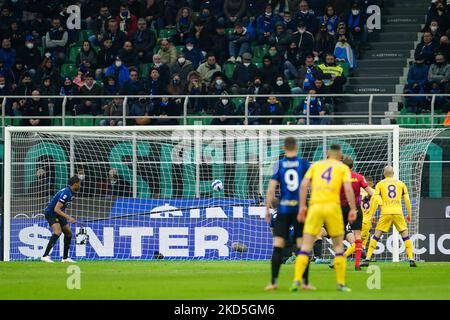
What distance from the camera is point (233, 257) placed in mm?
26438

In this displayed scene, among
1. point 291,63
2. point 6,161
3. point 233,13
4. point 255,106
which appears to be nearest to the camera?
point 6,161

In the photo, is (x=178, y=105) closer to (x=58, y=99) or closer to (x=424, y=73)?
(x=58, y=99)

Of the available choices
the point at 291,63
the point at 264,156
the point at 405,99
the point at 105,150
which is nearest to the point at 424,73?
the point at 405,99

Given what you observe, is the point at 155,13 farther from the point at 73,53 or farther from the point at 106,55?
the point at 73,53

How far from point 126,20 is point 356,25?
22.0ft

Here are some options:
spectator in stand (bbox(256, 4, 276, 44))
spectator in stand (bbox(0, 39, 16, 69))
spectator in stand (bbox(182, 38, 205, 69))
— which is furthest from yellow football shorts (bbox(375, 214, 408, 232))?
spectator in stand (bbox(0, 39, 16, 69))

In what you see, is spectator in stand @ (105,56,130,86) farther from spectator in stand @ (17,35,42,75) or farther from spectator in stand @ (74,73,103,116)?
spectator in stand @ (17,35,42,75)

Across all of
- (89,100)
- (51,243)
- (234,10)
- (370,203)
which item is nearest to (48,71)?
(89,100)

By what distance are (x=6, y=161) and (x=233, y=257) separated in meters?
5.61

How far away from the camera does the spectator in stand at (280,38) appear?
30.5 m

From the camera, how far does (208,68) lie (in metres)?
30.3

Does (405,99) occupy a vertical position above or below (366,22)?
below

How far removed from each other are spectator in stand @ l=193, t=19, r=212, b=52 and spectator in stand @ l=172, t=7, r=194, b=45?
34 centimetres

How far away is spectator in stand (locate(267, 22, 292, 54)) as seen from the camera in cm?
3050
